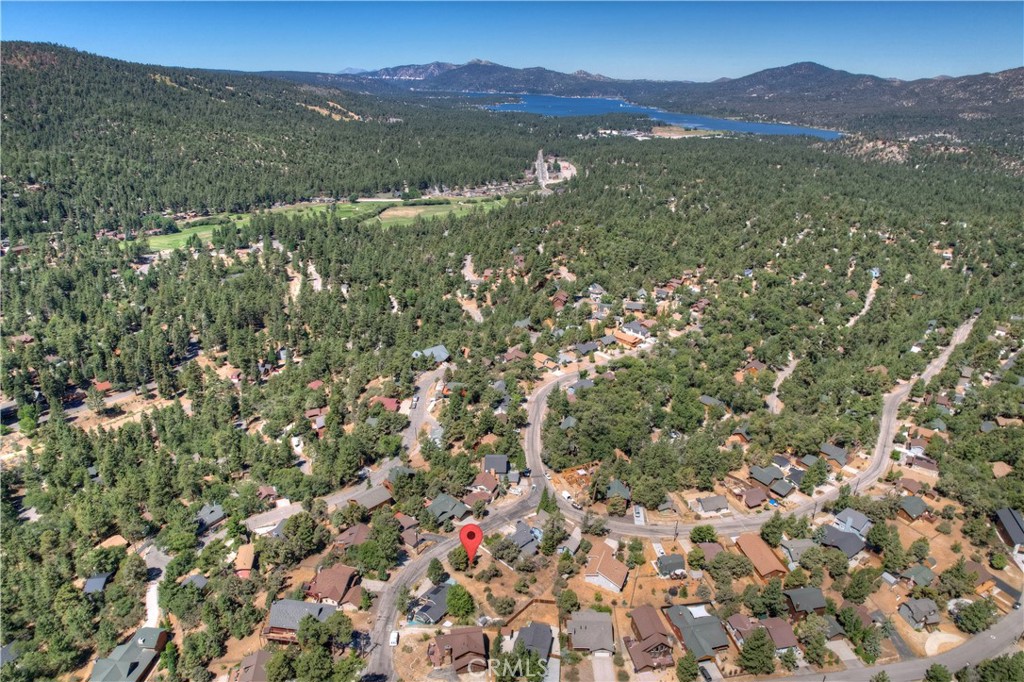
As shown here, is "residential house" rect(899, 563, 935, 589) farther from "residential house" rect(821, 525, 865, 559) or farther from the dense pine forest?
the dense pine forest

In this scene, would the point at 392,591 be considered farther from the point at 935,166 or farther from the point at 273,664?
the point at 935,166

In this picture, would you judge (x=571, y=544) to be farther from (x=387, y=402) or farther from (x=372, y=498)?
(x=387, y=402)

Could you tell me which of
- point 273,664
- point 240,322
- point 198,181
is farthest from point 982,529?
point 198,181

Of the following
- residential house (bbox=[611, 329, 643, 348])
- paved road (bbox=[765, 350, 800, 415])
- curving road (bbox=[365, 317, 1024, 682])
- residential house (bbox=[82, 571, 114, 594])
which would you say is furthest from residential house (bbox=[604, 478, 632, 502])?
residential house (bbox=[82, 571, 114, 594])

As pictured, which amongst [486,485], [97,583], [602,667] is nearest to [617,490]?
[486,485]

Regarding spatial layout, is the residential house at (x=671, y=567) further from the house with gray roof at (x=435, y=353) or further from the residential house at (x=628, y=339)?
the residential house at (x=628, y=339)

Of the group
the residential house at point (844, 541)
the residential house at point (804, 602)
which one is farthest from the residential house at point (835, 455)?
the residential house at point (804, 602)
